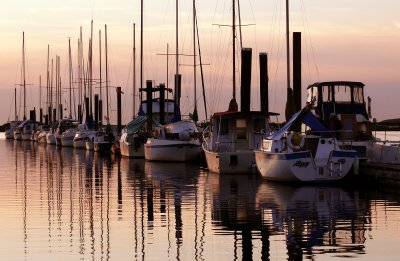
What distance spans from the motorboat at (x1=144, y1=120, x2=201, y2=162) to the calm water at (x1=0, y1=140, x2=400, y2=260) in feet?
63.9

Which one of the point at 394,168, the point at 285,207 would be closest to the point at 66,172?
the point at 394,168

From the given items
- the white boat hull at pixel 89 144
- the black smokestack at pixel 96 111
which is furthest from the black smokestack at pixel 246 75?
the black smokestack at pixel 96 111

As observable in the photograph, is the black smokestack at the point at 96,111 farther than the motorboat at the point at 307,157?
Yes

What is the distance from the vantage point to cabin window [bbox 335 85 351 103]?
47906mm

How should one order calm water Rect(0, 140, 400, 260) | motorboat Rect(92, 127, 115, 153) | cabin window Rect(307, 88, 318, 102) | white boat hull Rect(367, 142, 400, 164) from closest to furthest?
calm water Rect(0, 140, 400, 260) < white boat hull Rect(367, 142, 400, 164) < cabin window Rect(307, 88, 318, 102) < motorboat Rect(92, 127, 115, 153)

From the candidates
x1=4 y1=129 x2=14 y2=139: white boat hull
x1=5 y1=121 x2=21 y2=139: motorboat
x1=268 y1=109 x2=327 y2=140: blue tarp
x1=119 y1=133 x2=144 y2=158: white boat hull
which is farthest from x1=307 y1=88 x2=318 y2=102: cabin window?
x1=4 y1=129 x2=14 y2=139: white boat hull

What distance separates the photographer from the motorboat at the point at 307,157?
3859 centimetres

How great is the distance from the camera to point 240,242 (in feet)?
70.1

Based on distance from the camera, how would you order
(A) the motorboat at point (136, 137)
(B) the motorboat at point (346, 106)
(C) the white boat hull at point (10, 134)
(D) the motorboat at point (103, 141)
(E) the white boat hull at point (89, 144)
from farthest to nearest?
(C) the white boat hull at point (10, 134) → (E) the white boat hull at point (89, 144) → (D) the motorboat at point (103, 141) → (A) the motorboat at point (136, 137) → (B) the motorboat at point (346, 106)

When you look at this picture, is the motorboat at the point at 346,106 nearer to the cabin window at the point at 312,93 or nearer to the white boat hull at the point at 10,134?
the cabin window at the point at 312,93

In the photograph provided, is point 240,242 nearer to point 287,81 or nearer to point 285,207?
point 285,207

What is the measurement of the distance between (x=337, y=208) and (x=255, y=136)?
59.9 feet

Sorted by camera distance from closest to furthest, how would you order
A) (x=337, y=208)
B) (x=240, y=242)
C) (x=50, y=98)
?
(x=240, y=242) < (x=337, y=208) < (x=50, y=98)

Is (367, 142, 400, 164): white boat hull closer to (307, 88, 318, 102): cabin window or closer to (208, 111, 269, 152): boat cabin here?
(307, 88, 318, 102): cabin window
